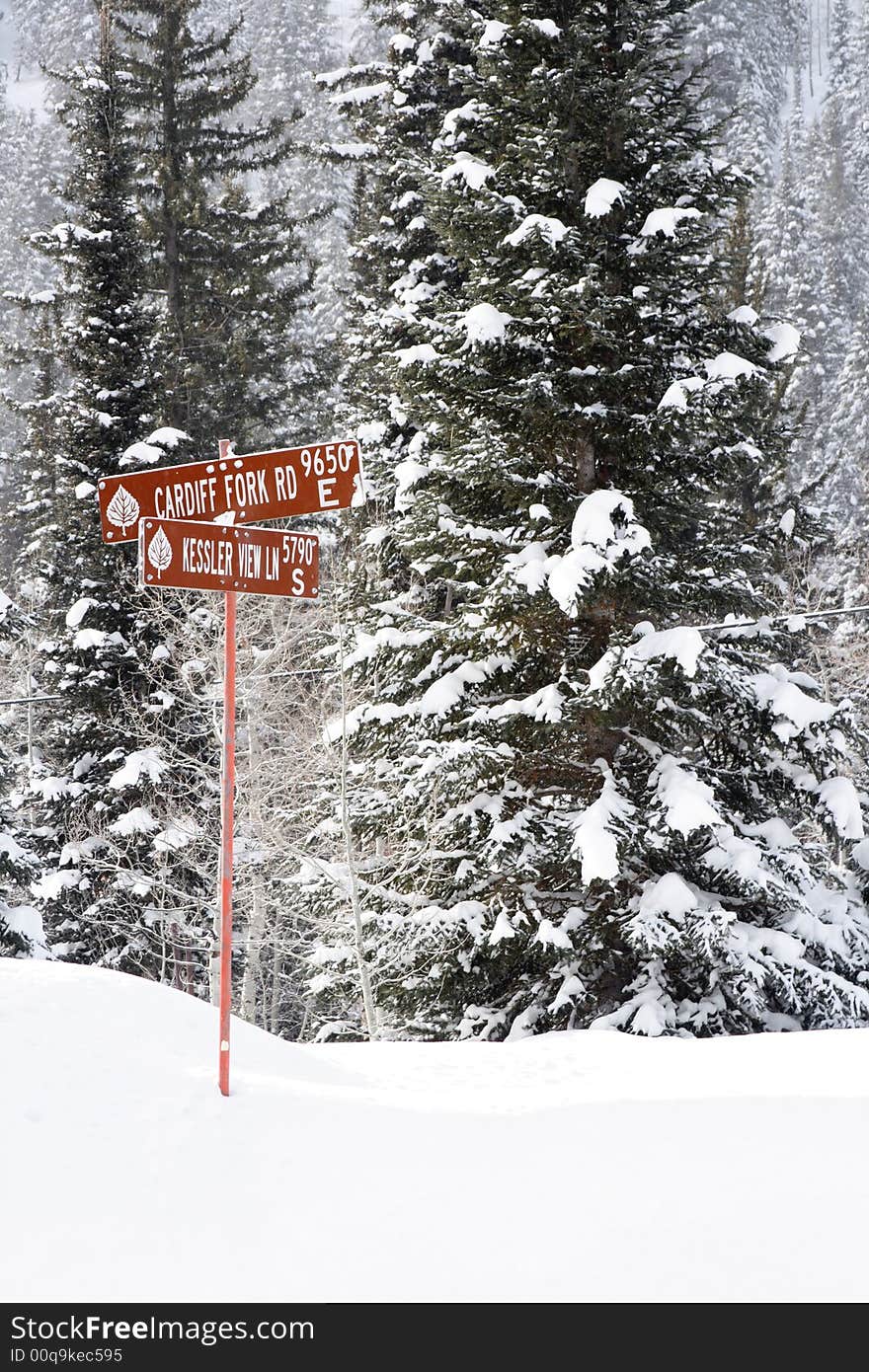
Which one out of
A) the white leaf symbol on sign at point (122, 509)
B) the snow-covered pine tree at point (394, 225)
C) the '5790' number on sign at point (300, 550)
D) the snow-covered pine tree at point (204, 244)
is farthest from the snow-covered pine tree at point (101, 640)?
the '5790' number on sign at point (300, 550)

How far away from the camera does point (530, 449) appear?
11398 millimetres

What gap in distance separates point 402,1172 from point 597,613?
22.1 ft

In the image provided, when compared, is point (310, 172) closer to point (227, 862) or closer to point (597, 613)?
point (597, 613)

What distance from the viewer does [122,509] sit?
20.5 feet

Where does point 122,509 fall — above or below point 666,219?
below

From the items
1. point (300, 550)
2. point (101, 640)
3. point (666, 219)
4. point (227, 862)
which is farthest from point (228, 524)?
point (101, 640)

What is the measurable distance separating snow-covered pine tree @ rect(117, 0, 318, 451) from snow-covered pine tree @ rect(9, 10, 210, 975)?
3.88 meters

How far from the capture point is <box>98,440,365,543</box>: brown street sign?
610 centimetres

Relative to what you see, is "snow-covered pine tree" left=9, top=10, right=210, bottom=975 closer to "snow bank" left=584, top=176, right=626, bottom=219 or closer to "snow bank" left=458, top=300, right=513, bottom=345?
"snow bank" left=458, top=300, right=513, bottom=345

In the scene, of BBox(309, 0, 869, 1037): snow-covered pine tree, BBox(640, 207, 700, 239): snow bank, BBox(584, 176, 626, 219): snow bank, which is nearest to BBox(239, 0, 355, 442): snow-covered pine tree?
BBox(309, 0, 869, 1037): snow-covered pine tree

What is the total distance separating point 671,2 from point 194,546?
9.11m

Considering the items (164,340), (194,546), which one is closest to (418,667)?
(194,546)

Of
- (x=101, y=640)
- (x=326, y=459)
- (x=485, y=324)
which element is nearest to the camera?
(x=326, y=459)

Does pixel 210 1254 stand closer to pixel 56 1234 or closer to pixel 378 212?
pixel 56 1234
